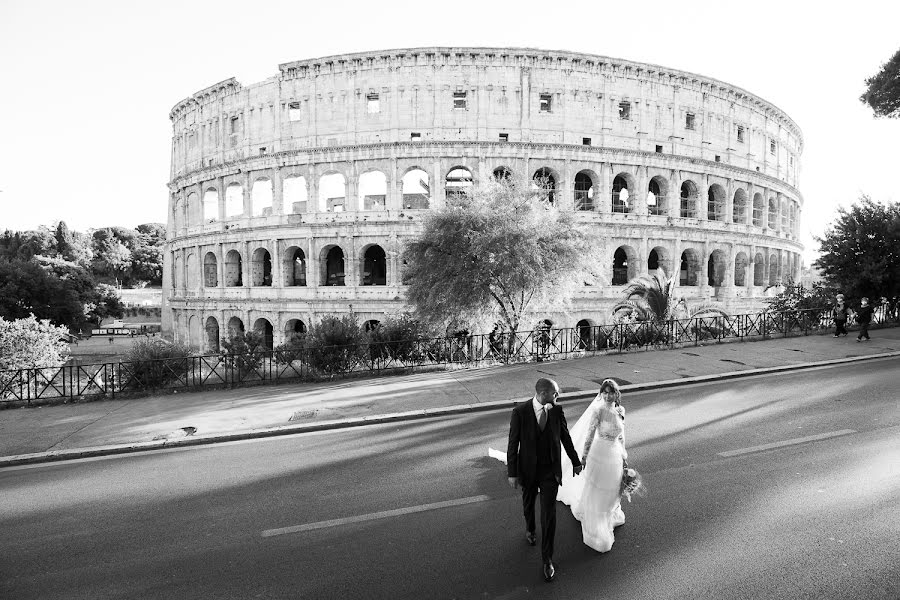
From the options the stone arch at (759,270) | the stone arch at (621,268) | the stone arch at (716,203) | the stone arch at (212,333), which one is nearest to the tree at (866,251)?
the stone arch at (621,268)

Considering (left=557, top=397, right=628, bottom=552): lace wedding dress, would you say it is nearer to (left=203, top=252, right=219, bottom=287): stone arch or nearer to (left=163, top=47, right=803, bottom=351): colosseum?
(left=163, top=47, right=803, bottom=351): colosseum

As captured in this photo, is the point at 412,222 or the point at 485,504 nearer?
the point at 485,504

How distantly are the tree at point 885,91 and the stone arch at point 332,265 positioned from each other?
26.9 m

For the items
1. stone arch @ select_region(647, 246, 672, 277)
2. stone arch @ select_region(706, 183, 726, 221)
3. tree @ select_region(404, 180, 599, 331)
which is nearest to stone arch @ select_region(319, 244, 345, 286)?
tree @ select_region(404, 180, 599, 331)

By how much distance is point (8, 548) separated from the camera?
5.07m

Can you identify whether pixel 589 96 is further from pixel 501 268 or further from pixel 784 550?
pixel 784 550

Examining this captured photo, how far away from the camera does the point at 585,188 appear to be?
1262 inches

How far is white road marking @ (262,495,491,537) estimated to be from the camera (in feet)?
17.3

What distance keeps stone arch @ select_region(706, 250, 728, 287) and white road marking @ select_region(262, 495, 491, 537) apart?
107ft

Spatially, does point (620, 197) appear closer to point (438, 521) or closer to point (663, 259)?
point (663, 259)

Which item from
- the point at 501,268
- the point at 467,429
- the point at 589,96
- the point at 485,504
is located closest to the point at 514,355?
the point at 501,268

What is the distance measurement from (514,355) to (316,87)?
23106mm

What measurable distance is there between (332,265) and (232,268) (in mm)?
6888

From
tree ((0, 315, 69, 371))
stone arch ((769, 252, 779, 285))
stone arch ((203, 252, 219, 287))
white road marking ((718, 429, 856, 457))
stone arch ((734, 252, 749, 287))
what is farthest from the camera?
stone arch ((769, 252, 779, 285))
